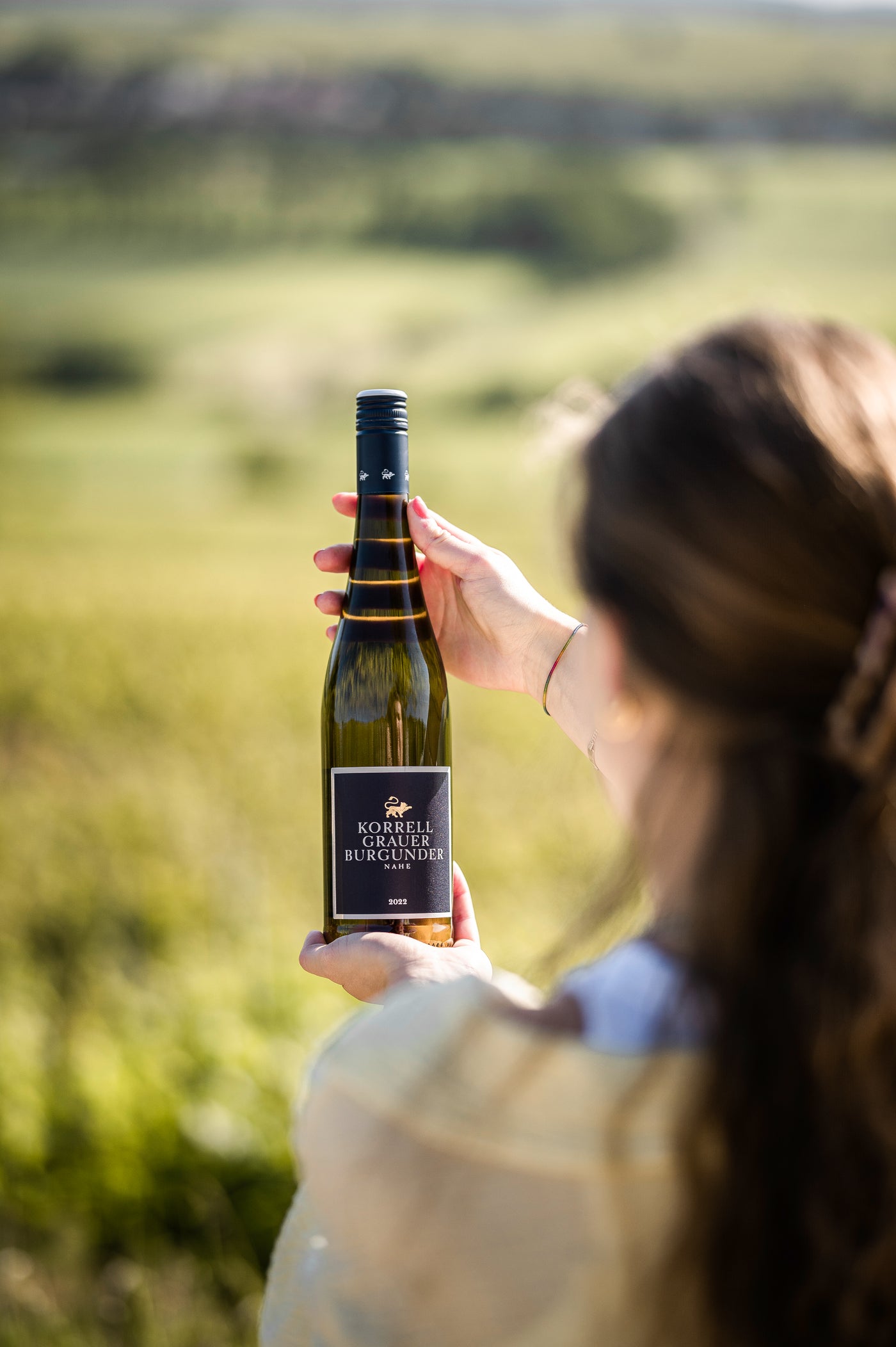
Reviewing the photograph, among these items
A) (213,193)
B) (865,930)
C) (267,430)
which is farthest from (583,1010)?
(213,193)

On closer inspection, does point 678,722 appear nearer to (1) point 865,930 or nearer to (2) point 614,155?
(1) point 865,930

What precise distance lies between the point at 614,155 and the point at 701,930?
26933mm

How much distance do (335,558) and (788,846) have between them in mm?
1102

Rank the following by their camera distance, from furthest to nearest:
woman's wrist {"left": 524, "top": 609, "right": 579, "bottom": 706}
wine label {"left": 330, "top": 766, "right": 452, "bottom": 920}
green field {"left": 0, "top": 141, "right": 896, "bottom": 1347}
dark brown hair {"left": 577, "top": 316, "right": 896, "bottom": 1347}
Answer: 1. green field {"left": 0, "top": 141, "right": 896, "bottom": 1347}
2. woman's wrist {"left": 524, "top": 609, "right": 579, "bottom": 706}
3. wine label {"left": 330, "top": 766, "right": 452, "bottom": 920}
4. dark brown hair {"left": 577, "top": 316, "right": 896, "bottom": 1347}

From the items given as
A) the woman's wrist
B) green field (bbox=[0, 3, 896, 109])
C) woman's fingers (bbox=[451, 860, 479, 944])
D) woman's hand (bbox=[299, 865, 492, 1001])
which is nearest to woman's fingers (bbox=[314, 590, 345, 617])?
the woman's wrist

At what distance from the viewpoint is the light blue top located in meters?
0.87

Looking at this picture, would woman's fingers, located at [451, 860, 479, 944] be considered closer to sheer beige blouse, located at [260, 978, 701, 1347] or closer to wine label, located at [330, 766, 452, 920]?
wine label, located at [330, 766, 452, 920]

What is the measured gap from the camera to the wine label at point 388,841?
151cm

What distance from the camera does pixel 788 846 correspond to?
849mm

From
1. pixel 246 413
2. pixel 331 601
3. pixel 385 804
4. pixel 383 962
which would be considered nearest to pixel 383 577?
pixel 331 601

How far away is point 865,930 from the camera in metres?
0.83

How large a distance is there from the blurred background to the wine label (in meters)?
2.10

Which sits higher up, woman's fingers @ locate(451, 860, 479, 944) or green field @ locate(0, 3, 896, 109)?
green field @ locate(0, 3, 896, 109)

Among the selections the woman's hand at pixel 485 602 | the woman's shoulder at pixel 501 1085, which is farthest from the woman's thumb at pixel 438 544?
the woman's shoulder at pixel 501 1085
